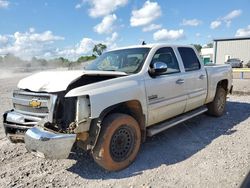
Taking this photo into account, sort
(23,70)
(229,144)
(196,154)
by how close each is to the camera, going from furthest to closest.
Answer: (23,70) < (229,144) < (196,154)

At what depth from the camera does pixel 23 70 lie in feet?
129

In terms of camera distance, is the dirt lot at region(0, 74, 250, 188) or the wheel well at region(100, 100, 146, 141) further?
the wheel well at region(100, 100, 146, 141)

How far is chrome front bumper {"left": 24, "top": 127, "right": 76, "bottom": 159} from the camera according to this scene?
133 inches

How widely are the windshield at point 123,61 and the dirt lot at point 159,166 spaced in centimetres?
157

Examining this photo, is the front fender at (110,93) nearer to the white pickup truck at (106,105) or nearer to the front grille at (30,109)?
the white pickup truck at (106,105)

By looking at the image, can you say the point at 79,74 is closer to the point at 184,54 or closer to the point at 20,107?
the point at 20,107

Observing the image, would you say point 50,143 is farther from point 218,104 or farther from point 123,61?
point 218,104

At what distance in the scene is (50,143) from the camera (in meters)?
3.38

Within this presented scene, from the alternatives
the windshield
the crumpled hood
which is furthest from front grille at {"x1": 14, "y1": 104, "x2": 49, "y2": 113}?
the windshield

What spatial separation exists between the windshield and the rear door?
3.58 feet

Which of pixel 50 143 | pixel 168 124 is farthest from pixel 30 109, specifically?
pixel 168 124

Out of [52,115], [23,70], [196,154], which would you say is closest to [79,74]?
[52,115]

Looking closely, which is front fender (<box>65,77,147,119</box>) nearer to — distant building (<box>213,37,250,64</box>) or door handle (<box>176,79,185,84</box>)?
door handle (<box>176,79,185,84</box>)

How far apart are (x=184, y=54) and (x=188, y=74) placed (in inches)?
20.3
